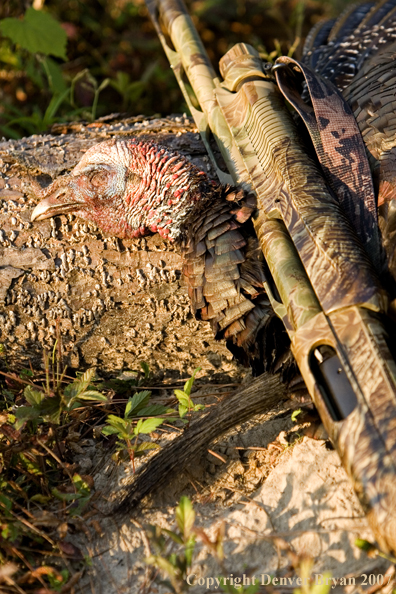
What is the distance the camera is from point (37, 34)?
3611 millimetres

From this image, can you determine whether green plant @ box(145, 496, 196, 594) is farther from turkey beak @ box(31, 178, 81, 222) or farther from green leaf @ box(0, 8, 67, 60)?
green leaf @ box(0, 8, 67, 60)

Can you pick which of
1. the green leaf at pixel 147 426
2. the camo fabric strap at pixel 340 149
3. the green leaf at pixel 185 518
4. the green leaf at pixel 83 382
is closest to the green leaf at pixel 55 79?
the camo fabric strap at pixel 340 149

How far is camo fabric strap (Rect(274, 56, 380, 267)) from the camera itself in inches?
75.1

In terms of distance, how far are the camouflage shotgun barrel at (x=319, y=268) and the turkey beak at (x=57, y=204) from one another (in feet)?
2.09

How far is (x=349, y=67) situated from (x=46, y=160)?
164 centimetres

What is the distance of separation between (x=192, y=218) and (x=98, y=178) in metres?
0.45

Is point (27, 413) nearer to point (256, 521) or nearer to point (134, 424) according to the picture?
point (134, 424)

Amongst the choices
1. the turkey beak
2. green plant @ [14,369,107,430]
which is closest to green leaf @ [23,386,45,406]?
green plant @ [14,369,107,430]

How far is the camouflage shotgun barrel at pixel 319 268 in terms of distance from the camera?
1447 millimetres

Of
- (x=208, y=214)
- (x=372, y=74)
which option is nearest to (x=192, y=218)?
(x=208, y=214)

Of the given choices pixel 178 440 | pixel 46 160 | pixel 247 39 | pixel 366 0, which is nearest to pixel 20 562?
pixel 178 440

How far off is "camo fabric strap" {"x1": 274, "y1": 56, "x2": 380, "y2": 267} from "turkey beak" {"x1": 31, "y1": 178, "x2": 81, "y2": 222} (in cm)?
96

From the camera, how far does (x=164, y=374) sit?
94.0 inches

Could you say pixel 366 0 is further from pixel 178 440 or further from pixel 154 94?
pixel 178 440
